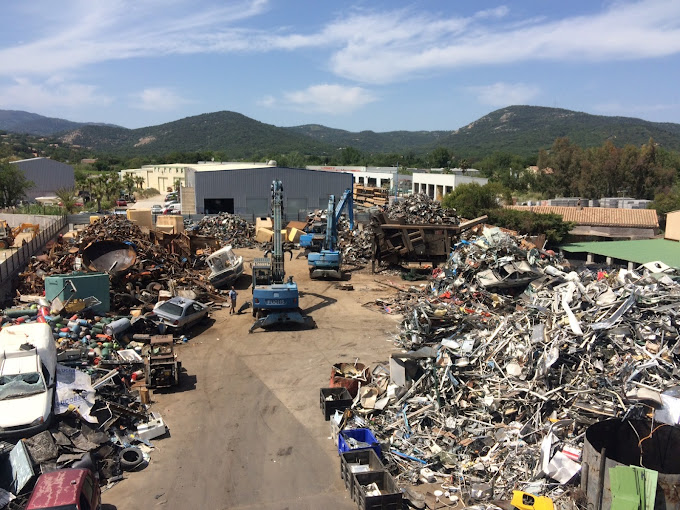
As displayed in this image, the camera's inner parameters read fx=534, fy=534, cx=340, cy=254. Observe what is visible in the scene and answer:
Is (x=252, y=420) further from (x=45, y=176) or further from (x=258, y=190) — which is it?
(x=45, y=176)

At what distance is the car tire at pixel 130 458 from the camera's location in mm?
10467

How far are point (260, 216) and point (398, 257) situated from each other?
64.2 feet

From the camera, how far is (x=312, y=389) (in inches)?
571

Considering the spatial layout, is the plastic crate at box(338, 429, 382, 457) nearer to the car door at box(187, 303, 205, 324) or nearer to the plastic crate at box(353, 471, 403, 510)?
the plastic crate at box(353, 471, 403, 510)

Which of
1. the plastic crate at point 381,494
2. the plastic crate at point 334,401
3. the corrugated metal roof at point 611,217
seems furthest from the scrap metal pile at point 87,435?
the corrugated metal roof at point 611,217

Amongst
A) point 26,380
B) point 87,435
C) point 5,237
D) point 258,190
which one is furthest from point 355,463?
point 258,190

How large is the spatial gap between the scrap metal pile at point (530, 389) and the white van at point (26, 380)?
21.0 ft

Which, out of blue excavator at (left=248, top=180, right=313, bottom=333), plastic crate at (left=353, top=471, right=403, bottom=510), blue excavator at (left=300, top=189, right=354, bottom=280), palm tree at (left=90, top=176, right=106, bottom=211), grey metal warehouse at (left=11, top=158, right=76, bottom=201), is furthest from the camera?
grey metal warehouse at (left=11, top=158, right=76, bottom=201)

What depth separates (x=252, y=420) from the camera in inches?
501

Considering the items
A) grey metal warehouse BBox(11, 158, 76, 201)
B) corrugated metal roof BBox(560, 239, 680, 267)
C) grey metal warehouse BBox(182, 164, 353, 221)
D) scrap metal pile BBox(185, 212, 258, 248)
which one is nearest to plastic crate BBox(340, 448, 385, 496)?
corrugated metal roof BBox(560, 239, 680, 267)

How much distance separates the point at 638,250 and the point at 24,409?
98.2 ft

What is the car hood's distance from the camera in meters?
10.1

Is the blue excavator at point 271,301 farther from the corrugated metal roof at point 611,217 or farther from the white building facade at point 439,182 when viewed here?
the white building facade at point 439,182

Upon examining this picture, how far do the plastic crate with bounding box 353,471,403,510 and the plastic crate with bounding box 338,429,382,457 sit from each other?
2.75ft
